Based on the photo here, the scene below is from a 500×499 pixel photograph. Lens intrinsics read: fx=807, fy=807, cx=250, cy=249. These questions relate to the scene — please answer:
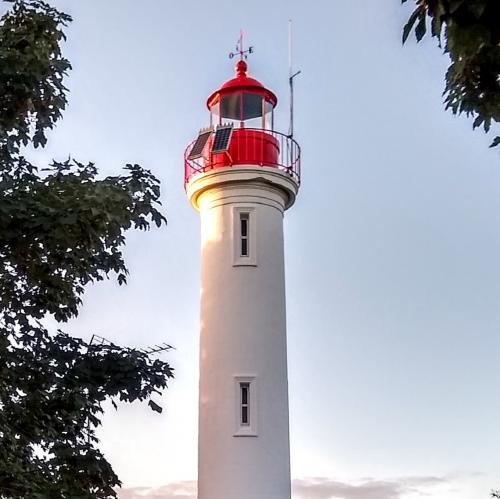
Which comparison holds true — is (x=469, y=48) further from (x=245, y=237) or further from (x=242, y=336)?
(x=245, y=237)

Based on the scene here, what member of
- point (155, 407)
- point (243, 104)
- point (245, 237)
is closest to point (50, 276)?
point (155, 407)

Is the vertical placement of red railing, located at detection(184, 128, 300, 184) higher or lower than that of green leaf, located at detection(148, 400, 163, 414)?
higher

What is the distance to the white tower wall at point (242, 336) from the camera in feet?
49.2

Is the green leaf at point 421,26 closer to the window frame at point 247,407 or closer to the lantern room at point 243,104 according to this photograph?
the window frame at point 247,407

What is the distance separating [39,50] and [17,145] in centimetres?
141

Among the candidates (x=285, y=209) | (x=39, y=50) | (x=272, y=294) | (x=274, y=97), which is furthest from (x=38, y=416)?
(x=274, y=97)

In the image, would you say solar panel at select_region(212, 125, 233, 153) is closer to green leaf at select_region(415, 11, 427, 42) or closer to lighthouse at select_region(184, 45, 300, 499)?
lighthouse at select_region(184, 45, 300, 499)

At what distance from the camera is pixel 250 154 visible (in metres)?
16.4

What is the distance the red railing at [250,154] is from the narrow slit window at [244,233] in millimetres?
1089

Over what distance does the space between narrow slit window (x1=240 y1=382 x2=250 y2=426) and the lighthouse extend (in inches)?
0.7

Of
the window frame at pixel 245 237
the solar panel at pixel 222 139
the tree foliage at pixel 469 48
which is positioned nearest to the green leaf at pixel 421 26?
the tree foliage at pixel 469 48

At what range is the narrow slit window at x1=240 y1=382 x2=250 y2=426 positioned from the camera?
1522cm

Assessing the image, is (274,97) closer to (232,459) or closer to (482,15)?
(232,459)

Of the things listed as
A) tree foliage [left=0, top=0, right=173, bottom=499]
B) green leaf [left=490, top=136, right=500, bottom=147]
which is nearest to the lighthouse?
tree foliage [left=0, top=0, right=173, bottom=499]
